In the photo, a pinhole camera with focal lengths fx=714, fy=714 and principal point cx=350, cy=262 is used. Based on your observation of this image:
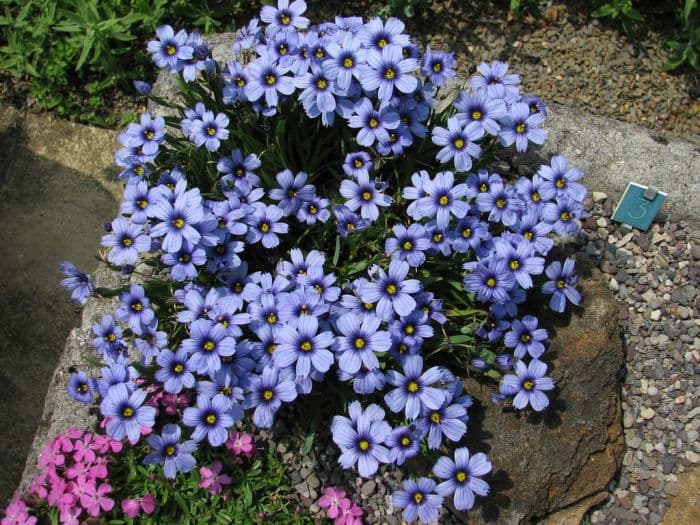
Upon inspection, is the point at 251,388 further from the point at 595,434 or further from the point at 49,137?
the point at 49,137

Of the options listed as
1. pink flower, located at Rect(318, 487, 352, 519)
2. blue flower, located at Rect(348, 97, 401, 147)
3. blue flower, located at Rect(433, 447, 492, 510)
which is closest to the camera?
blue flower, located at Rect(433, 447, 492, 510)

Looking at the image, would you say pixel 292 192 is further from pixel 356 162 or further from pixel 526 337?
pixel 526 337

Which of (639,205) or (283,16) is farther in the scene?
(639,205)

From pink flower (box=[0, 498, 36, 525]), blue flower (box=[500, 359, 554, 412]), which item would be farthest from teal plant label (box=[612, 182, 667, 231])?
pink flower (box=[0, 498, 36, 525])

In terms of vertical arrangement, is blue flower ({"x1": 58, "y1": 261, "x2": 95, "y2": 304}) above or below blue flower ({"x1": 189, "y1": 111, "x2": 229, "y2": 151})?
below

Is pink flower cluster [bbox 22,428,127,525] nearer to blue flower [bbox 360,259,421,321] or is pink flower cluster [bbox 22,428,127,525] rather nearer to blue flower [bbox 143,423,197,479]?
blue flower [bbox 143,423,197,479]

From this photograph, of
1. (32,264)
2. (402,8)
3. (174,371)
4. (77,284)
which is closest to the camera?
(174,371)

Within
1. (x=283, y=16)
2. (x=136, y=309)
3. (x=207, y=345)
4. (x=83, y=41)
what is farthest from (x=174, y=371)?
(x=83, y=41)
